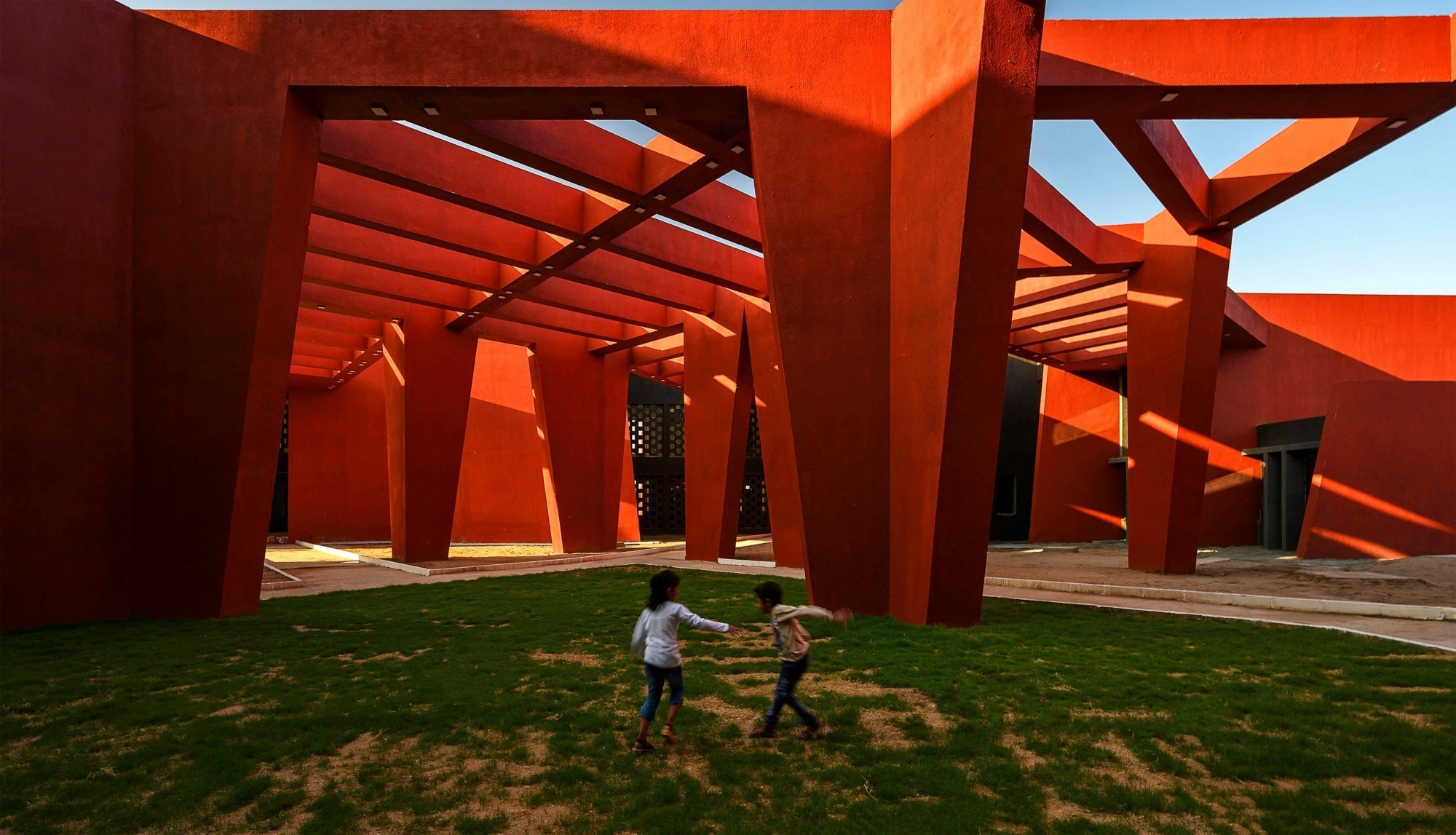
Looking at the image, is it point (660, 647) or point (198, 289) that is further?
point (198, 289)

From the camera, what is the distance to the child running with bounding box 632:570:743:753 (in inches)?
206

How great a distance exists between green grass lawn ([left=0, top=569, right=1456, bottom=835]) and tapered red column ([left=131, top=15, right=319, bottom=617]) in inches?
53.5

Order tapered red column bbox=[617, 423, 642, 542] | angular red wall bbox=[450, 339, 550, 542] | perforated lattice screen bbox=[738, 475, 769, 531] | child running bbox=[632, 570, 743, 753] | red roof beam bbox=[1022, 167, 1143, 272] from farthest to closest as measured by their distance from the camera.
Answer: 1. perforated lattice screen bbox=[738, 475, 769, 531]
2. tapered red column bbox=[617, 423, 642, 542]
3. angular red wall bbox=[450, 339, 550, 542]
4. red roof beam bbox=[1022, 167, 1143, 272]
5. child running bbox=[632, 570, 743, 753]

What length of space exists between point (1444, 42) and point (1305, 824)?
9.74 metres

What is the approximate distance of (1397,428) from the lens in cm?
1770

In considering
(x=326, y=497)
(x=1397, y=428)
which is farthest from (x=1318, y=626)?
(x=326, y=497)

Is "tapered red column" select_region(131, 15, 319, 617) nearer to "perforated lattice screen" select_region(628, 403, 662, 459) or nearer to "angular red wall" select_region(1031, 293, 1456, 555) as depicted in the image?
"angular red wall" select_region(1031, 293, 1456, 555)

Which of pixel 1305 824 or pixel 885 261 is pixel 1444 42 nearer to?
pixel 885 261

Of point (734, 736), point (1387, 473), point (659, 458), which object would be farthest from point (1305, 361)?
point (734, 736)

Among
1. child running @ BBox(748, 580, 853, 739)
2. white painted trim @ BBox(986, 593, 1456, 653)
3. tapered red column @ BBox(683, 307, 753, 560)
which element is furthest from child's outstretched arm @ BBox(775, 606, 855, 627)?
tapered red column @ BBox(683, 307, 753, 560)

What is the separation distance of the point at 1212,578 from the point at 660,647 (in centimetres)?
1310

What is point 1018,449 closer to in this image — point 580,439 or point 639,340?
point 639,340

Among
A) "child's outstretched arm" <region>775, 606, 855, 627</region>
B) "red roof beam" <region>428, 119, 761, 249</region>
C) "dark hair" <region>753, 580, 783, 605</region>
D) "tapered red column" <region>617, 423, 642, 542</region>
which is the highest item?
"red roof beam" <region>428, 119, 761, 249</region>

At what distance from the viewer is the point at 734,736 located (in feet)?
18.1
